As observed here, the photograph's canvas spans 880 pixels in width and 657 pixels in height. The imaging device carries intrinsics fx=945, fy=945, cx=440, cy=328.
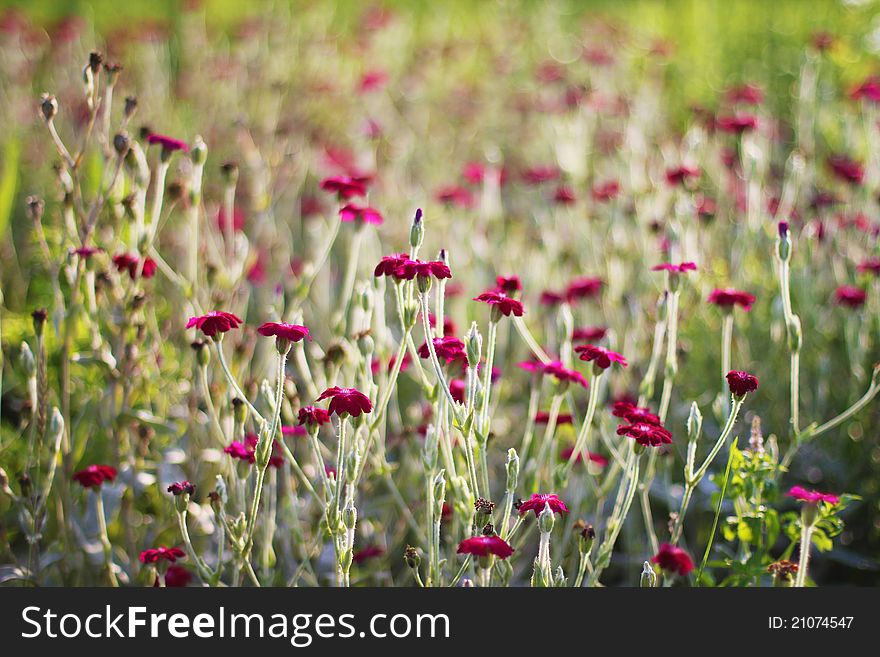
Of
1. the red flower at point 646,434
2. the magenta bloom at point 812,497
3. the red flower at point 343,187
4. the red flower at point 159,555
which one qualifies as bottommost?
the red flower at point 159,555

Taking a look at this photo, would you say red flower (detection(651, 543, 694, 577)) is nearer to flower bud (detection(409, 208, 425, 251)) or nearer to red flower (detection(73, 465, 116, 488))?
flower bud (detection(409, 208, 425, 251))

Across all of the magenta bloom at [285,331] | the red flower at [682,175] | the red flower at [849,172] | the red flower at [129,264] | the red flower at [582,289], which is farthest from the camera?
the red flower at [849,172]

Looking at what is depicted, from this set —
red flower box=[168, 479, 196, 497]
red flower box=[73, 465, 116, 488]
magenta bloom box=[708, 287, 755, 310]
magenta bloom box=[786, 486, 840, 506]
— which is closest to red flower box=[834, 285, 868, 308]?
magenta bloom box=[708, 287, 755, 310]

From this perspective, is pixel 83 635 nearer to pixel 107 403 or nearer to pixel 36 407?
pixel 36 407

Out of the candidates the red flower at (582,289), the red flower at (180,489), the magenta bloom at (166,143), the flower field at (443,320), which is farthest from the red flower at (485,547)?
the magenta bloom at (166,143)

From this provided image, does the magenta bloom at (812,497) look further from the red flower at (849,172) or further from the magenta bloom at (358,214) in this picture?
the red flower at (849,172)

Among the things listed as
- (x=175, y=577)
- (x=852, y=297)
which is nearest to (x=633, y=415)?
(x=852, y=297)

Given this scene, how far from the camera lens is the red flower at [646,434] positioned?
1.57 metres

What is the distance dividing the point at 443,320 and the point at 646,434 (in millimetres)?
631

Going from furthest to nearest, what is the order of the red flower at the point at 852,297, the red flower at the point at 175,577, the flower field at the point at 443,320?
1. the red flower at the point at 852,297
2. the red flower at the point at 175,577
3. the flower field at the point at 443,320

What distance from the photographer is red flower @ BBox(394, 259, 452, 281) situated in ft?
5.15

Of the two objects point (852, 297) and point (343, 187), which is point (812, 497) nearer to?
point (852, 297)

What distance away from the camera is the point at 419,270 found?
1.58 metres

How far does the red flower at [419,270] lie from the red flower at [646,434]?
40 cm
